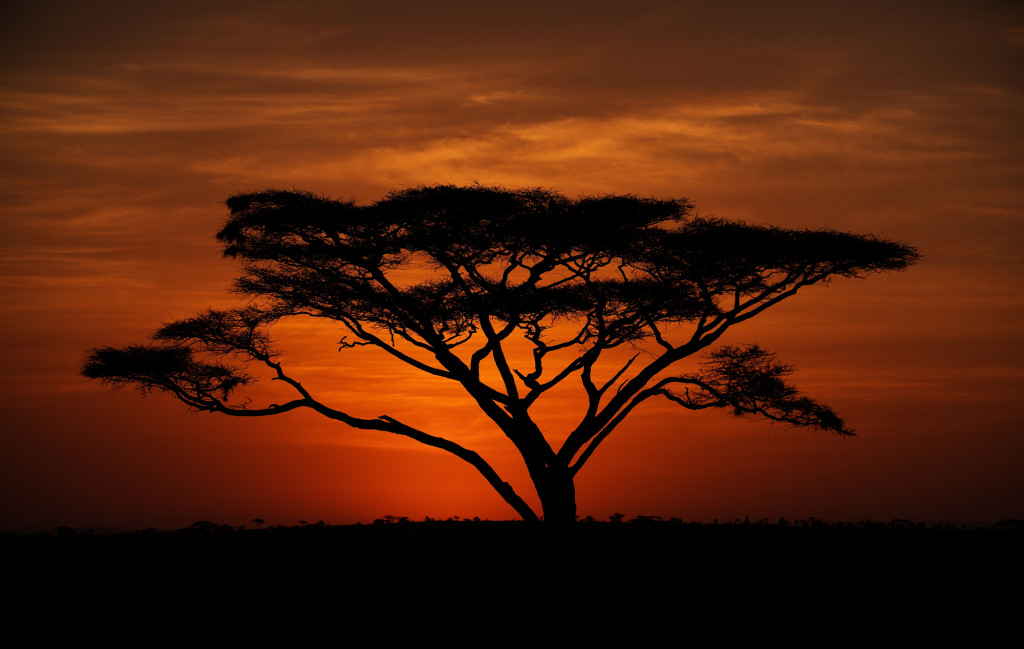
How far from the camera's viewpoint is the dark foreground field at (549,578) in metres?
18.9

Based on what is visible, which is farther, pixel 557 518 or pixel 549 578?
pixel 557 518

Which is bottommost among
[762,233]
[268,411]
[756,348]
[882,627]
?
[882,627]

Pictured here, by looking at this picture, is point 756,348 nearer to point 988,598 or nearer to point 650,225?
point 650,225

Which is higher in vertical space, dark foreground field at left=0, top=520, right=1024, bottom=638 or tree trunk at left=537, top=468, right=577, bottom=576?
tree trunk at left=537, top=468, right=577, bottom=576

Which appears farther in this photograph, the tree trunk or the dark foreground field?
the tree trunk

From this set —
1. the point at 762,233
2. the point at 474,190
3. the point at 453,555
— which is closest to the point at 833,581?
the point at 762,233

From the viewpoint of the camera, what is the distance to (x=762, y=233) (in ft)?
74.9

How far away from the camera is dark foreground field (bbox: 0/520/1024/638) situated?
18922 millimetres

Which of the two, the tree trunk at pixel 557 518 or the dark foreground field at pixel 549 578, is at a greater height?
the tree trunk at pixel 557 518

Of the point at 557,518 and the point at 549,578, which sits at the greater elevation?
the point at 557,518

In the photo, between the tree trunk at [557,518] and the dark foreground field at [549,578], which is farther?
the tree trunk at [557,518]

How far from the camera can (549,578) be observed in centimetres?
2120

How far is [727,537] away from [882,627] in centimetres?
954

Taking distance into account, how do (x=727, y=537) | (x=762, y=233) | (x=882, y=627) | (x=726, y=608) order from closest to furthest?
(x=882, y=627), (x=726, y=608), (x=762, y=233), (x=727, y=537)
